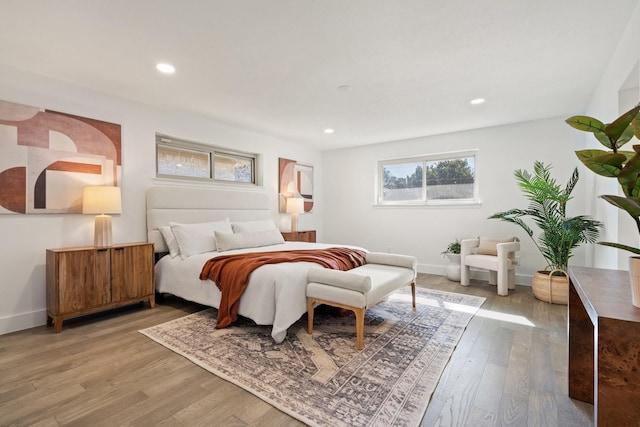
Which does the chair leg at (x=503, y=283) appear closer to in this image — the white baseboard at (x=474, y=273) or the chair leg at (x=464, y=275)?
the chair leg at (x=464, y=275)

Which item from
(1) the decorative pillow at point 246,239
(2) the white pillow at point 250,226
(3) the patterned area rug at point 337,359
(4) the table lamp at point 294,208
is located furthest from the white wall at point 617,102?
(4) the table lamp at point 294,208

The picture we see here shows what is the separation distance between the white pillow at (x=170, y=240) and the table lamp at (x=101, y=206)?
1.98 ft

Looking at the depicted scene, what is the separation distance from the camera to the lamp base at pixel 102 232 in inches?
118

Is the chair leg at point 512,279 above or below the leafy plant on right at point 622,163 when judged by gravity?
below

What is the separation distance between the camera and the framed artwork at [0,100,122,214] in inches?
107

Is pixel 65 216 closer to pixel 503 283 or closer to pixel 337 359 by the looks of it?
pixel 337 359

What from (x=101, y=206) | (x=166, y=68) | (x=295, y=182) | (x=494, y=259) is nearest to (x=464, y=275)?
(x=494, y=259)

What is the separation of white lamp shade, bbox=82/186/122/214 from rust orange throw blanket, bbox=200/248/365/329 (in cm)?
112

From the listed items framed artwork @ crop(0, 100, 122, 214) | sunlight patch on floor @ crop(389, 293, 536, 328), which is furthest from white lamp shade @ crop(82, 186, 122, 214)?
sunlight patch on floor @ crop(389, 293, 536, 328)

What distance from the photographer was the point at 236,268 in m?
2.77

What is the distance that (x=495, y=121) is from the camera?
436cm

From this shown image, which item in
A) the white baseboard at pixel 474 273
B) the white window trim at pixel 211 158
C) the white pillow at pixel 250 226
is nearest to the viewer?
the white window trim at pixel 211 158

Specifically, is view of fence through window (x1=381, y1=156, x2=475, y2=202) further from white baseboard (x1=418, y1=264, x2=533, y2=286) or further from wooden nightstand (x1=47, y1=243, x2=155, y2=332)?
wooden nightstand (x1=47, y1=243, x2=155, y2=332)

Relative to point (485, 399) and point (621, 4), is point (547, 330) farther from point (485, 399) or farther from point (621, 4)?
point (621, 4)
